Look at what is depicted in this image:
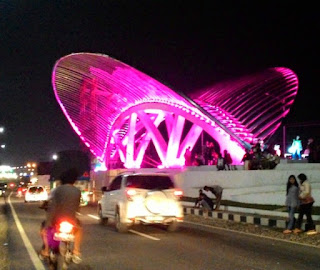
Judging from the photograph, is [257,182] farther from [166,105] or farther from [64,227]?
[64,227]

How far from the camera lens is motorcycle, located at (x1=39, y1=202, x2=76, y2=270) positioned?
8.91 metres

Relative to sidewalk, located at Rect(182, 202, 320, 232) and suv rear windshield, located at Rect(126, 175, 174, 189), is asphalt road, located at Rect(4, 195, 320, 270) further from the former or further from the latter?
sidewalk, located at Rect(182, 202, 320, 232)

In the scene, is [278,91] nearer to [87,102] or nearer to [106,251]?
[87,102]

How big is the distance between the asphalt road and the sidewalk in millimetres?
2287

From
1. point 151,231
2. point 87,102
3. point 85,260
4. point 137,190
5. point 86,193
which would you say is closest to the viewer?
point 85,260

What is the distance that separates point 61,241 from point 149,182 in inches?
346

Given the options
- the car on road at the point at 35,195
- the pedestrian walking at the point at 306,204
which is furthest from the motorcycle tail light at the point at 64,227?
the car on road at the point at 35,195

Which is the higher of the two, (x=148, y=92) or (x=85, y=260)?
(x=148, y=92)

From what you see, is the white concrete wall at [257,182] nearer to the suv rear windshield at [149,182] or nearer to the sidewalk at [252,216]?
the sidewalk at [252,216]

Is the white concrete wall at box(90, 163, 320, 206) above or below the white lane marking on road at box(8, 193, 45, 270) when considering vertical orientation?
above

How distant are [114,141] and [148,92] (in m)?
16.1

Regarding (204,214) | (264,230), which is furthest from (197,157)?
(264,230)

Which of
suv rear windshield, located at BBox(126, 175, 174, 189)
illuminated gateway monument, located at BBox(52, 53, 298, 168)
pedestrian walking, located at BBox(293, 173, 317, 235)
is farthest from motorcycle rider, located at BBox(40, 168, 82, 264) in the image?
illuminated gateway monument, located at BBox(52, 53, 298, 168)

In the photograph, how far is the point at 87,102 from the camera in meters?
58.0
